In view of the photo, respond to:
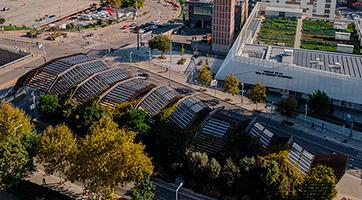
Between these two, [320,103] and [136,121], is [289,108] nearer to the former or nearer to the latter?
[320,103]

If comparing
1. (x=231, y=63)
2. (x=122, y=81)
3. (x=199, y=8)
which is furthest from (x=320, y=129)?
(x=199, y=8)

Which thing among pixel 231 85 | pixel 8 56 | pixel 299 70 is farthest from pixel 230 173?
pixel 8 56

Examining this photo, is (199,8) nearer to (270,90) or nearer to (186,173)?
(270,90)

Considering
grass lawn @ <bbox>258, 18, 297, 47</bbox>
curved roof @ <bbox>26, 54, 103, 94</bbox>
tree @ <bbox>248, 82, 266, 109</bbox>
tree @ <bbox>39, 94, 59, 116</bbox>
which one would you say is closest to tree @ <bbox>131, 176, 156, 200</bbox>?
tree @ <bbox>39, 94, 59, 116</bbox>

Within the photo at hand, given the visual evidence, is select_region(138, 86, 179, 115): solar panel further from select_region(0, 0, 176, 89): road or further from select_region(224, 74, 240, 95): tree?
select_region(0, 0, 176, 89): road

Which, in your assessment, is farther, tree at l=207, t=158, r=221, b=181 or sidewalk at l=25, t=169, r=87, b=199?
sidewalk at l=25, t=169, r=87, b=199

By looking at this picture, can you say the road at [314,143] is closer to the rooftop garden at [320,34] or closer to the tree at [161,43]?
the tree at [161,43]

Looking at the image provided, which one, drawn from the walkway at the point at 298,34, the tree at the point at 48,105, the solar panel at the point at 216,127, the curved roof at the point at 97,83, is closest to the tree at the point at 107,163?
the solar panel at the point at 216,127
